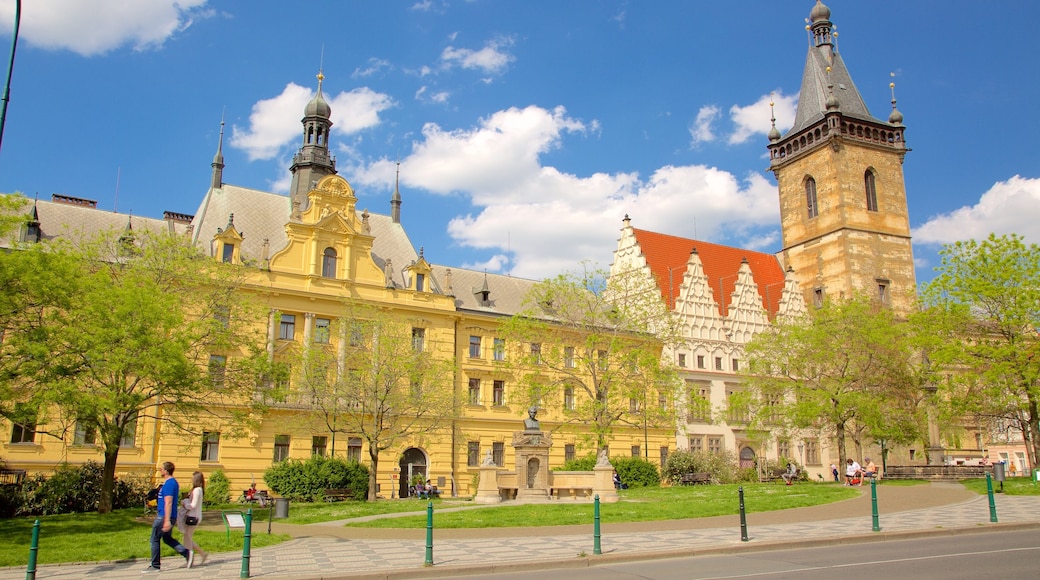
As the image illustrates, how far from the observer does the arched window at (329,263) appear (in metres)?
43.2

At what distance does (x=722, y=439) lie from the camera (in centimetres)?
5409

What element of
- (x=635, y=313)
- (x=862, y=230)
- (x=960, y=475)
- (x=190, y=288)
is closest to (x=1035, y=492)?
(x=960, y=475)

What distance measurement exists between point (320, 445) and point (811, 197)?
49.0 m

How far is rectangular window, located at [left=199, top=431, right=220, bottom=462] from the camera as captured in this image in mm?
37656

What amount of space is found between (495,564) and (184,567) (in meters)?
5.60

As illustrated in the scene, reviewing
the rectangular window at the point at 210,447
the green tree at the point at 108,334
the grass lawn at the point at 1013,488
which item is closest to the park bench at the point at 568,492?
the green tree at the point at 108,334

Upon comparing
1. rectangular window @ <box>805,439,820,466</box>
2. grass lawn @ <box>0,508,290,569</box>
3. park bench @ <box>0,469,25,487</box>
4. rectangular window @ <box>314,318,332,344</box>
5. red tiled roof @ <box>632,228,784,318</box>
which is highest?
red tiled roof @ <box>632,228,784,318</box>

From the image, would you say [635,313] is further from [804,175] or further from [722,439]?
[804,175]

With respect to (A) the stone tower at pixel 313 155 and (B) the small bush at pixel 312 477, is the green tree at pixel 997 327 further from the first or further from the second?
(A) the stone tower at pixel 313 155

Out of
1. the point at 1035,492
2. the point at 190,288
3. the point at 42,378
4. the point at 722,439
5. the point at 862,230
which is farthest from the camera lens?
the point at 862,230

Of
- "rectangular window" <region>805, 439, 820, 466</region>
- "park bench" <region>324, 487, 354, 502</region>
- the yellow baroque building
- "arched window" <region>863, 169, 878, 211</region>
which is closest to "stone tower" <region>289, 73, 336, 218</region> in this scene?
the yellow baroque building

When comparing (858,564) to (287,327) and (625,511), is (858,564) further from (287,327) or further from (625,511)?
(287,327)

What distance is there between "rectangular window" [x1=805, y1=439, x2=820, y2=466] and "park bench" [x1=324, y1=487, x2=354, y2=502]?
119ft

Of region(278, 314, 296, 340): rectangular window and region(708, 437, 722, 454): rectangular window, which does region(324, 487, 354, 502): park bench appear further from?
region(708, 437, 722, 454): rectangular window
